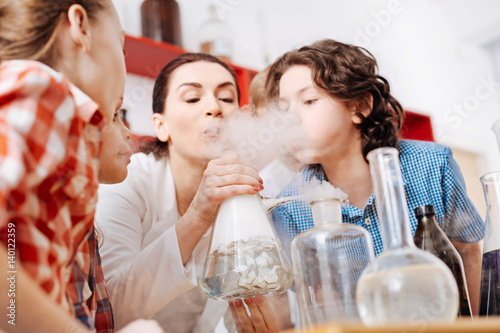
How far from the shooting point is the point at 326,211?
29.7 inches

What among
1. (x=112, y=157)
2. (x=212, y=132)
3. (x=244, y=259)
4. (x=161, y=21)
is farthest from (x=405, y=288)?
(x=161, y=21)

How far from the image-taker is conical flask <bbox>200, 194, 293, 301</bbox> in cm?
79

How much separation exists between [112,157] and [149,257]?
235mm

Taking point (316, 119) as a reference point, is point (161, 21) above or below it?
above

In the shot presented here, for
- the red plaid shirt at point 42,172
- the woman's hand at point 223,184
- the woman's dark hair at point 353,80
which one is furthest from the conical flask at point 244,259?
the woman's dark hair at point 353,80

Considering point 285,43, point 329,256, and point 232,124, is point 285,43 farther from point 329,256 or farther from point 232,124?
point 329,256

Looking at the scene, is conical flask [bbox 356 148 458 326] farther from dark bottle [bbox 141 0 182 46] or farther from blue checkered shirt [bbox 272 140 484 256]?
dark bottle [bbox 141 0 182 46]

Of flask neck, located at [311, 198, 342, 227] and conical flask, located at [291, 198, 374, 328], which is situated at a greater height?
flask neck, located at [311, 198, 342, 227]

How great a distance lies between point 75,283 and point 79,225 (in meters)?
0.10

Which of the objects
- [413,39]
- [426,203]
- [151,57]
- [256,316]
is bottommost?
[256,316]

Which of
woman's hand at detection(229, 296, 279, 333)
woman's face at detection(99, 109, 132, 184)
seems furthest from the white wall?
woman's hand at detection(229, 296, 279, 333)

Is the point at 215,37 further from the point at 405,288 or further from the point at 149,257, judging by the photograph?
the point at 405,288

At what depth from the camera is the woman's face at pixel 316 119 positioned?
1.39m

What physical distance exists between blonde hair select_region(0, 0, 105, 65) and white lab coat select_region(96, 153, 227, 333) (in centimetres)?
46
